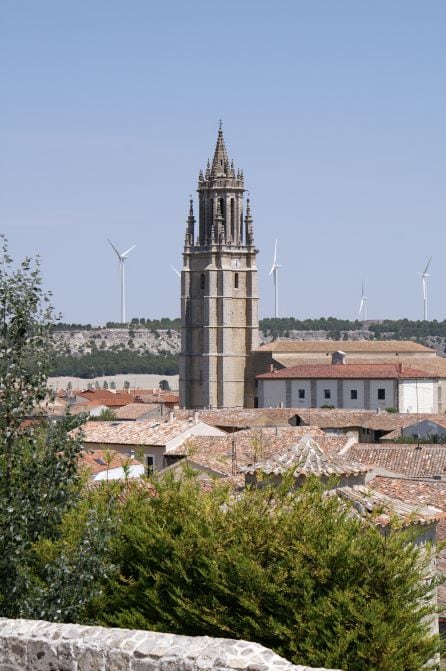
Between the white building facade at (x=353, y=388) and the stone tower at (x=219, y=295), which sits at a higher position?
the stone tower at (x=219, y=295)

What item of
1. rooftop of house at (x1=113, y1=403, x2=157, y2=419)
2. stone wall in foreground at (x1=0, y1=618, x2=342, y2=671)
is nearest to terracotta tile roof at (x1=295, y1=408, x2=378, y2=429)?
rooftop of house at (x1=113, y1=403, x2=157, y2=419)

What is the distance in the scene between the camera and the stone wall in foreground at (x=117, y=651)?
876cm

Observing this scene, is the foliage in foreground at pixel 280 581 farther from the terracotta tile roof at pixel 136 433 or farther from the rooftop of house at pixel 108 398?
the rooftop of house at pixel 108 398

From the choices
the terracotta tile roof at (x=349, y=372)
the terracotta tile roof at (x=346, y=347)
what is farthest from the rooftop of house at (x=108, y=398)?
the terracotta tile roof at (x=346, y=347)

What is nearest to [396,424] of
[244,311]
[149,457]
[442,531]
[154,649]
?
[149,457]

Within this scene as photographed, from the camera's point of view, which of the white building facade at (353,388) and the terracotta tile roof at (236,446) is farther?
the white building facade at (353,388)

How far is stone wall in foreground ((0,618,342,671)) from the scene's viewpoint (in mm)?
8758

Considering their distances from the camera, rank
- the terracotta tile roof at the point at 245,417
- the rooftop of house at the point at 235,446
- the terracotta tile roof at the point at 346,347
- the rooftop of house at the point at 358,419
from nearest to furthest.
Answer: the rooftop of house at the point at 235,446 → the terracotta tile roof at the point at 245,417 → the rooftop of house at the point at 358,419 → the terracotta tile roof at the point at 346,347

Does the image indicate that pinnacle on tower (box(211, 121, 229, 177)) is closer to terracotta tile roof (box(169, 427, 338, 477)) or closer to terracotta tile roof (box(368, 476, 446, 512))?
terracotta tile roof (box(169, 427, 338, 477))

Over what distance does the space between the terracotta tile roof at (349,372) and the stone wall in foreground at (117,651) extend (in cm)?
8393

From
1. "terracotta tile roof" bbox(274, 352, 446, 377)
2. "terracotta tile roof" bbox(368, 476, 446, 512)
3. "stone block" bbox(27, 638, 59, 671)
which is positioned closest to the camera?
"stone block" bbox(27, 638, 59, 671)

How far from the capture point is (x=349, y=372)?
95.1 meters

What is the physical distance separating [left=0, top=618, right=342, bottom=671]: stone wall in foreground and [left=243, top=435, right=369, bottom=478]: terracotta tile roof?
25.7ft

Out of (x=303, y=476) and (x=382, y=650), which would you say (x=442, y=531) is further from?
(x=382, y=650)
